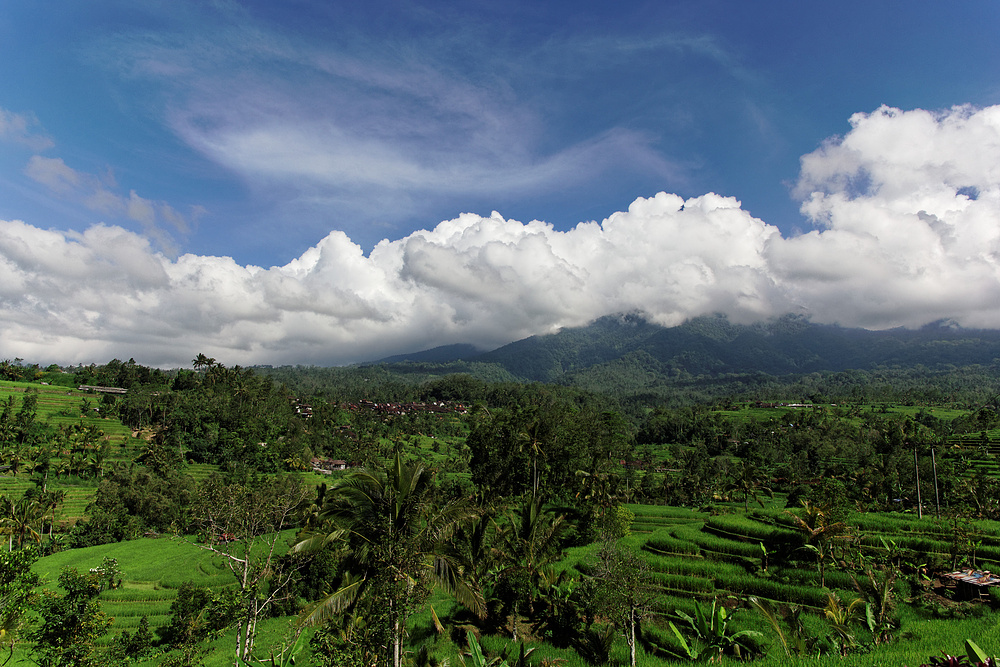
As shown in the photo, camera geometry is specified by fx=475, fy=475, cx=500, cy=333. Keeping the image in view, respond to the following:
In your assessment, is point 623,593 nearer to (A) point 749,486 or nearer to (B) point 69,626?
(B) point 69,626

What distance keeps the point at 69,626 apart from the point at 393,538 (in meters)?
10.9

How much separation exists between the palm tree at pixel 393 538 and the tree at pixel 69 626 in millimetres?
7427

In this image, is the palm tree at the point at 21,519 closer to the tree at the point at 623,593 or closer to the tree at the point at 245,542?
the tree at the point at 245,542

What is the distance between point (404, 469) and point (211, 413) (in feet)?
329

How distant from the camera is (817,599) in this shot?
2186cm

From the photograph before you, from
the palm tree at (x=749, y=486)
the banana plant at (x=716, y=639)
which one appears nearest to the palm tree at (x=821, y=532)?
the banana plant at (x=716, y=639)

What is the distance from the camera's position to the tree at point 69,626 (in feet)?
44.9

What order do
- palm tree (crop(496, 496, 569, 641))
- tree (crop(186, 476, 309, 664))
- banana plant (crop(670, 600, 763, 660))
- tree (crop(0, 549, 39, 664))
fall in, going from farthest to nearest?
1. palm tree (crop(496, 496, 569, 641))
2. tree (crop(186, 476, 309, 664))
3. banana plant (crop(670, 600, 763, 660))
4. tree (crop(0, 549, 39, 664))

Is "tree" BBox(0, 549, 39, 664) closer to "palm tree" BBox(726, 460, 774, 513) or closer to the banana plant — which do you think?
the banana plant

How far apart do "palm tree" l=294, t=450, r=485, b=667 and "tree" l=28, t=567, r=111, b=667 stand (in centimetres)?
→ 743

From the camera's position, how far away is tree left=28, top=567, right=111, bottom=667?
13.7 meters

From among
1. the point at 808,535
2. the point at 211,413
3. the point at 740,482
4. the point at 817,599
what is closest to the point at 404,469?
the point at 817,599

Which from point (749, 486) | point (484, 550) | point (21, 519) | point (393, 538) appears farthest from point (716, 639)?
point (21, 519)

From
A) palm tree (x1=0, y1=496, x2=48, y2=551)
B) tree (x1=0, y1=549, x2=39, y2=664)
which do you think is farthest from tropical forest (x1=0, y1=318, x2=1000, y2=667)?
palm tree (x1=0, y1=496, x2=48, y2=551)
